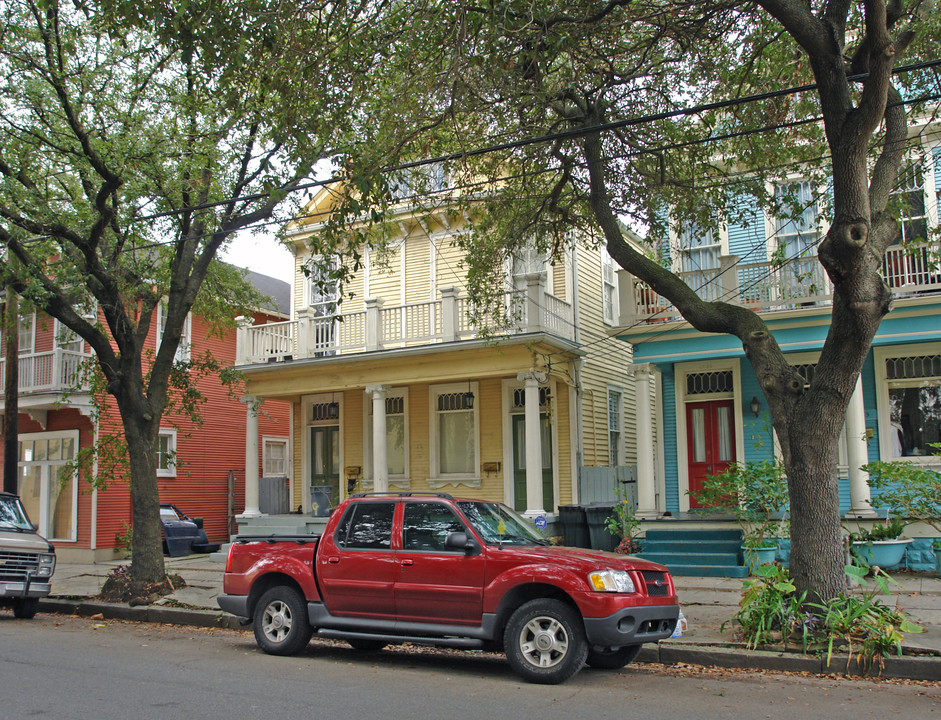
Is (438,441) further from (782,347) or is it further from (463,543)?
(463,543)

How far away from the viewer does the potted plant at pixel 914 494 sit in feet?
42.0

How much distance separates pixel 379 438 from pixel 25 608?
7.70m

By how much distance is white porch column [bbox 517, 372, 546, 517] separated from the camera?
54.3ft

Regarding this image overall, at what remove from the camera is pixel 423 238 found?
20641mm

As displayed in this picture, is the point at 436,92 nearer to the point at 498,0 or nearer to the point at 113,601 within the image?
the point at 498,0

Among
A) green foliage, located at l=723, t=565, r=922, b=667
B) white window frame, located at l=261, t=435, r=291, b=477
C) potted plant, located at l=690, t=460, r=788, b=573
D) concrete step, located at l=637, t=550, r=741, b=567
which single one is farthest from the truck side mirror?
white window frame, located at l=261, t=435, r=291, b=477

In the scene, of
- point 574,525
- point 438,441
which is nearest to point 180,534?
point 438,441

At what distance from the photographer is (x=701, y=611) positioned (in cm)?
1110

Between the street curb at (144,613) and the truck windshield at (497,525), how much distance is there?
4754 mm

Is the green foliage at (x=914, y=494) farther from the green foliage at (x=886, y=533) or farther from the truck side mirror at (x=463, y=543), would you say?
the truck side mirror at (x=463, y=543)

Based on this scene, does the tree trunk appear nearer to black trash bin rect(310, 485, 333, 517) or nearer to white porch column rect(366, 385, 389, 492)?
white porch column rect(366, 385, 389, 492)

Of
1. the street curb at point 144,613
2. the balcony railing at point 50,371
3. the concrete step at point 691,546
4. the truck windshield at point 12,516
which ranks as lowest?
the street curb at point 144,613

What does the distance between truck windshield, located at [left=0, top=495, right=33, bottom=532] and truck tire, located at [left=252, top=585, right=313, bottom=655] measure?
6276 millimetres

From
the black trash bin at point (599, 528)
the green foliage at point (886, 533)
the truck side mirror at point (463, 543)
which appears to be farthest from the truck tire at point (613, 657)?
the black trash bin at point (599, 528)
